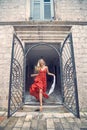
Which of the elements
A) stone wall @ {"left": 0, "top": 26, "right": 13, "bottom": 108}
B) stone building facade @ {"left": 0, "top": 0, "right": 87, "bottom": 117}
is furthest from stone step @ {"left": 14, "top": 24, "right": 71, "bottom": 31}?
stone wall @ {"left": 0, "top": 26, "right": 13, "bottom": 108}

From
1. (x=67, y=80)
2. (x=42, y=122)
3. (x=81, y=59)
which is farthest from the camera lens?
(x=81, y=59)

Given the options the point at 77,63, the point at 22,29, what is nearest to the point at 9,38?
the point at 22,29

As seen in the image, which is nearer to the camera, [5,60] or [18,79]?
[18,79]

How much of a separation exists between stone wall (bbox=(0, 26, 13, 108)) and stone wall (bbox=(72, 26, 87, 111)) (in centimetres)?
236

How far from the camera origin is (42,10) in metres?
5.62

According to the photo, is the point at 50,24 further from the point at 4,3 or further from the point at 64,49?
the point at 4,3

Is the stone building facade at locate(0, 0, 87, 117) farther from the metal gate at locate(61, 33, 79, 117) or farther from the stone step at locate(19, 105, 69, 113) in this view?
the stone step at locate(19, 105, 69, 113)

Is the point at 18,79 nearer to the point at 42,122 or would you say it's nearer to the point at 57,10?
the point at 42,122

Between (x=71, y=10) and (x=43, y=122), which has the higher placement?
(x=71, y=10)

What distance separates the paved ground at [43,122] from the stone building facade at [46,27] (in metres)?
1.10

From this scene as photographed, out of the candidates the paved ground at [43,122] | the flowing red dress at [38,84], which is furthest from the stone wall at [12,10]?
the paved ground at [43,122]

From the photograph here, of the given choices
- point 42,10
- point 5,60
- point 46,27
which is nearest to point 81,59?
point 46,27

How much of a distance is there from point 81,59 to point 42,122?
8.61ft

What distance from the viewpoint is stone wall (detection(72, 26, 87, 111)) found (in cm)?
459
